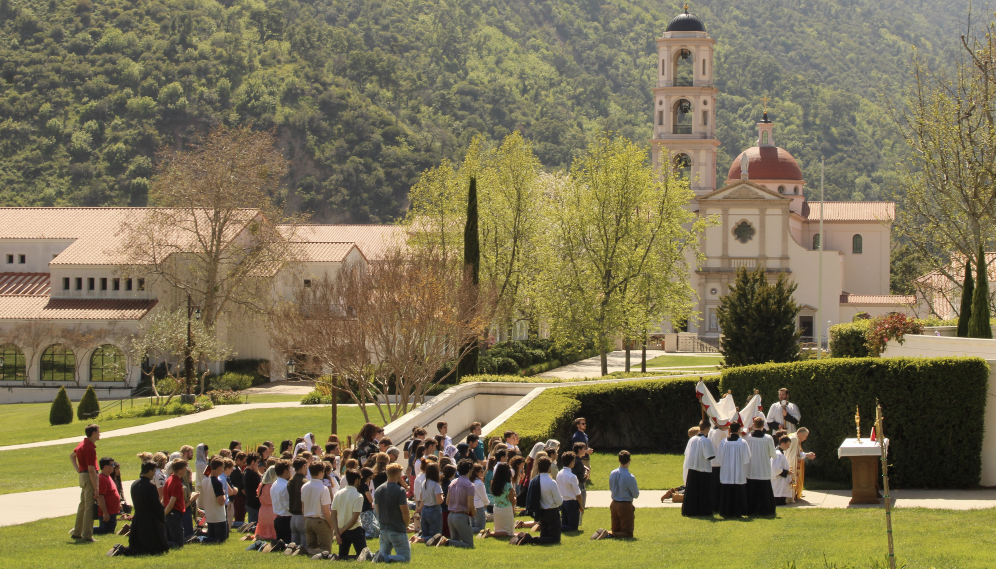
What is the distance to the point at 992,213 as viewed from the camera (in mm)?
29016

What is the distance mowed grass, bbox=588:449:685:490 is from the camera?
18.5 metres

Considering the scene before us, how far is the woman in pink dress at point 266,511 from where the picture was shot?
1277cm

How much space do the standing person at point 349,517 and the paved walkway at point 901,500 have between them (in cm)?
556

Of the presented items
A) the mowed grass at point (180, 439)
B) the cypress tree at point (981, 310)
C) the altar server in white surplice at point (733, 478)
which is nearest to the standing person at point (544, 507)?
the altar server in white surplice at point (733, 478)

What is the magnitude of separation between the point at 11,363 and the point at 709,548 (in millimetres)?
45141

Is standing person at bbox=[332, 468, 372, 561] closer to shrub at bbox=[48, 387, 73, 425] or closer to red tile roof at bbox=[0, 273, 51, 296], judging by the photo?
shrub at bbox=[48, 387, 73, 425]

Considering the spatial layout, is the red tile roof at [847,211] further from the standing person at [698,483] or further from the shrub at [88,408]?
the standing person at [698,483]

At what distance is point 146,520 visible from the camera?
1196 cm

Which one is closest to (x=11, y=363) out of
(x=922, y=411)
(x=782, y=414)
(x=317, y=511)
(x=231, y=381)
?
(x=231, y=381)

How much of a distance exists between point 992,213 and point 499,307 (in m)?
18.4

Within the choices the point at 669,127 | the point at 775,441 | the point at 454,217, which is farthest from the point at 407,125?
the point at 775,441

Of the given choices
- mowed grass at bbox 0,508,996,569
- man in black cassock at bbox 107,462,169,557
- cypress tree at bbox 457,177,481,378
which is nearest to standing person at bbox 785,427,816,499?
mowed grass at bbox 0,508,996,569

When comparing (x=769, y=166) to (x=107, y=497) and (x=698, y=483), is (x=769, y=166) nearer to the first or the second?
(x=698, y=483)

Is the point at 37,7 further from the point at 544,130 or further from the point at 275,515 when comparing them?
the point at 275,515
